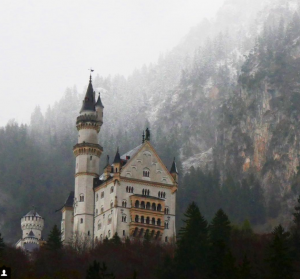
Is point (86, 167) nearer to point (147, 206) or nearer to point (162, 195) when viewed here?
point (147, 206)

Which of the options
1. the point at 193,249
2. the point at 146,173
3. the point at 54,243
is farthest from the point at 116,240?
the point at 193,249

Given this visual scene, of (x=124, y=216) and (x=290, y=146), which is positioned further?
(x=290, y=146)

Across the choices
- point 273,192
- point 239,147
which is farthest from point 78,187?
point 239,147

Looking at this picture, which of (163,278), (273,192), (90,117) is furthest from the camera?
(273,192)

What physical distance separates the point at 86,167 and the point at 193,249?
3715 cm

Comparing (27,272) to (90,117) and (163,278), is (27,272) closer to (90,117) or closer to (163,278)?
(163,278)

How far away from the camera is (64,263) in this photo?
349 feet

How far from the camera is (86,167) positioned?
132 m

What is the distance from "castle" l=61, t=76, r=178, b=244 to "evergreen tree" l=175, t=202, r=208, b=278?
22.1m

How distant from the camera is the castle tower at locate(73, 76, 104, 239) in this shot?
12975cm

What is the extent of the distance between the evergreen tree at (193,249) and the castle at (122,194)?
72.4ft

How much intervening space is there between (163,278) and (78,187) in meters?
40.2

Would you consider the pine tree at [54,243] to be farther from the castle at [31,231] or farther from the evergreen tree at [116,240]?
the castle at [31,231]

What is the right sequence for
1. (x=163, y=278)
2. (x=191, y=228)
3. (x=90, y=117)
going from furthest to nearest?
(x=90, y=117) → (x=191, y=228) → (x=163, y=278)
